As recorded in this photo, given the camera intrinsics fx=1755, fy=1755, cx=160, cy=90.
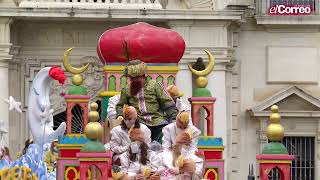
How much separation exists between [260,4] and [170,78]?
1407 cm

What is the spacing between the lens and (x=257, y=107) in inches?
1378

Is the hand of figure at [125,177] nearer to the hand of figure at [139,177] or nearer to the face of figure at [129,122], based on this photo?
the hand of figure at [139,177]

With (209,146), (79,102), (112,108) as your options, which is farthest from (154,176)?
(79,102)

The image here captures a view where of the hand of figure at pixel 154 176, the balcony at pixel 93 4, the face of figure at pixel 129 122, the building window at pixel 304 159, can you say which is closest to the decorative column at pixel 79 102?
the face of figure at pixel 129 122

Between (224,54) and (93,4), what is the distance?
8.89ft

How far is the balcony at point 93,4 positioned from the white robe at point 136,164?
15.1 meters

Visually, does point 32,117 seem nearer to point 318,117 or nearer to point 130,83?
point 130,83

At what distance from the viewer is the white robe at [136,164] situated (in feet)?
60.4

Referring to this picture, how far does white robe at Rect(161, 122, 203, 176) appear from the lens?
18.4 m

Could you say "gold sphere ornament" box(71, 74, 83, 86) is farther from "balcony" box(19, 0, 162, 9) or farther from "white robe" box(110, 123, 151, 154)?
"balcony" box(19, 0, 162, 9)

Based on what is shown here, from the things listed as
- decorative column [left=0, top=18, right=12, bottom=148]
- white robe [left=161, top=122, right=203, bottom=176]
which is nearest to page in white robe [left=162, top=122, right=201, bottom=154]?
white robe [left=161, top=122, right=203, bottom=176]

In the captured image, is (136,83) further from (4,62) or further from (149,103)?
(4,62)

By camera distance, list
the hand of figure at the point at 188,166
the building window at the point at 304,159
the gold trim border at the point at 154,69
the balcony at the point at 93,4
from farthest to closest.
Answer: the building window at the point at 304,159
the balcony at the point at 93,4
the gold trim border at the point at 154,69
the hand of figure at the point at 188,166

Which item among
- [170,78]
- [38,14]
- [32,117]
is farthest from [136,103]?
[38,14]
